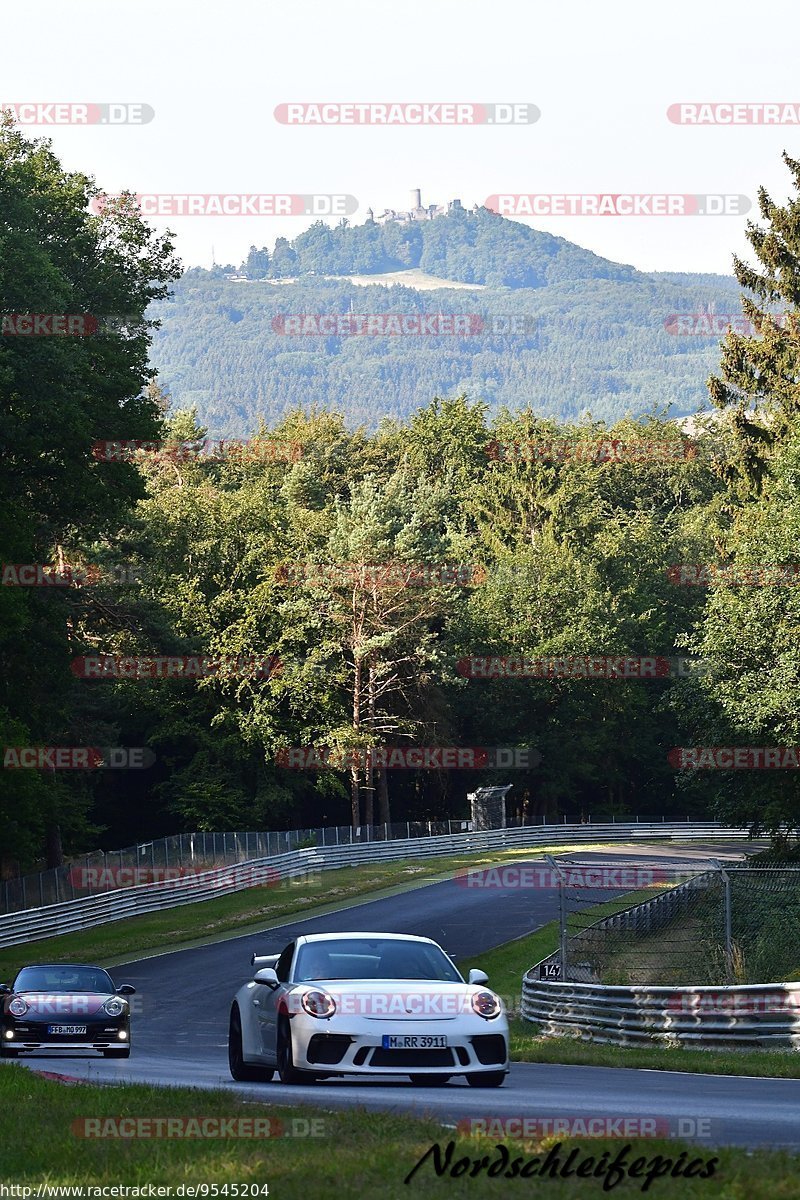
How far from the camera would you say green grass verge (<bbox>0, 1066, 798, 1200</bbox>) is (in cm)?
810

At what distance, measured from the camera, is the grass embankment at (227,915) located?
41.5 meters

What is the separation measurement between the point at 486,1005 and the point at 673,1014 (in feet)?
28.3

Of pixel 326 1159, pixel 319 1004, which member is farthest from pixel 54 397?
pixel 326 1159

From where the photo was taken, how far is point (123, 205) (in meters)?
46.9

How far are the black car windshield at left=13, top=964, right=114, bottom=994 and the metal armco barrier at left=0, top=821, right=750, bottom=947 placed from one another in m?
20.7

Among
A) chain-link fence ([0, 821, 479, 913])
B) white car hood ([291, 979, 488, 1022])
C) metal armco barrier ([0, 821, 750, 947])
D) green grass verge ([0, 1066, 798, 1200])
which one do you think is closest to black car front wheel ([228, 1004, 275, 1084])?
white car hood ([291, 979, 488, 1022])

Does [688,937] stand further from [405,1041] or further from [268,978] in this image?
[405,1041]

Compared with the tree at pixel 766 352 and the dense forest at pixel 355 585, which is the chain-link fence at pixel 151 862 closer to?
the dense forest at pixel 355 585

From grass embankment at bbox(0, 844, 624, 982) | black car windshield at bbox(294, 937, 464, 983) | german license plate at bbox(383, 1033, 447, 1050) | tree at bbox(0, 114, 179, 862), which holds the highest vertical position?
tree at bbox(0, 114, 179, 862)

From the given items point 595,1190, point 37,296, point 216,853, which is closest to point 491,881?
point 216,853

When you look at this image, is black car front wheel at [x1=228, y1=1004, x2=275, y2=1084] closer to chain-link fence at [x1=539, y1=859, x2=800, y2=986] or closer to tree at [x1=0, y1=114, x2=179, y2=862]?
chain-link fence at [x1=539, y1=859, x2=800, y2=986]

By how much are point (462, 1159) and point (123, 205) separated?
41383mm

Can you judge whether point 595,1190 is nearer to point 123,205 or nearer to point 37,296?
point 37,296

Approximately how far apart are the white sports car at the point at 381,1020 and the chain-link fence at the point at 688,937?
33.3 feet
